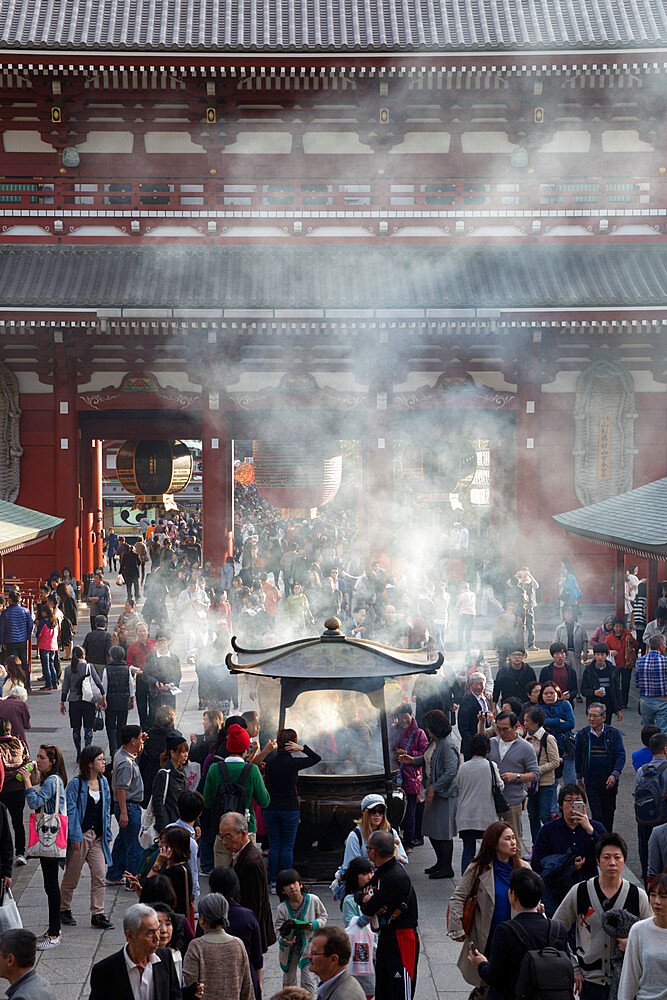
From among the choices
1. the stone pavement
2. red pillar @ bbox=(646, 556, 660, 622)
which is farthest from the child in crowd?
red pillar @ bbox=(646, 556, 660, 622)

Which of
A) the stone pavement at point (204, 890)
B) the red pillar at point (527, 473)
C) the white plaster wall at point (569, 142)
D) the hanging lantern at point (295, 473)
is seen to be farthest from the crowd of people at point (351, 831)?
the white plaster wall at point (569, 142)

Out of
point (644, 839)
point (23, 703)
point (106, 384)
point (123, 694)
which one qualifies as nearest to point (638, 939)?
point (644, 839)

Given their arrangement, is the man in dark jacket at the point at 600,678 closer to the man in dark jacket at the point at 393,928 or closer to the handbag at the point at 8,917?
the man in dark jacket at the point at 393,928

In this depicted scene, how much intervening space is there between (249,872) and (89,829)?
183 cm

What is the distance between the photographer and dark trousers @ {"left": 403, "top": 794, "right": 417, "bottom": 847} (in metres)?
8.77

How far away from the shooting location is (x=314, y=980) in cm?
584

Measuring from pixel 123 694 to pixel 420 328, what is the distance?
10429 mm

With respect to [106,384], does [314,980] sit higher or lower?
lower

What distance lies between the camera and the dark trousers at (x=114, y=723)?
10.7m

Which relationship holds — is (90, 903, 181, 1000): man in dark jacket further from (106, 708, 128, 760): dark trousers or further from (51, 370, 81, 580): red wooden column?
(51, 370, 81, 580): red wooden column

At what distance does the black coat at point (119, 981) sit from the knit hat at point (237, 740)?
8.54 ft

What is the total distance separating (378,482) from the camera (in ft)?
64.9

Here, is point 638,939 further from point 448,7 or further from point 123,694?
point 448,7

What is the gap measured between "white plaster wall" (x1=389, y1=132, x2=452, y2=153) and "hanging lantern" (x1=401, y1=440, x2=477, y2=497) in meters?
5.61
